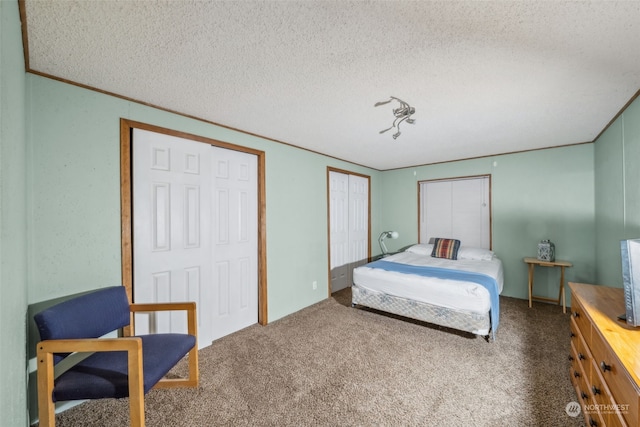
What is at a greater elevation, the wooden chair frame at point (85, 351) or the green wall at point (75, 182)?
the green wall at point (75, 182)

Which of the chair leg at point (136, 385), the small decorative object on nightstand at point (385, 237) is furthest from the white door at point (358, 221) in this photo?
the chair leg at point (136, 385)

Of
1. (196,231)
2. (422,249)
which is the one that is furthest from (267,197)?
Result: (422,249)

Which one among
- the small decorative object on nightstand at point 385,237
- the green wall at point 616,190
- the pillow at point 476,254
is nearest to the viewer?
the green wall at point 616,190

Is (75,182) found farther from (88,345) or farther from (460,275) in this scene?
(460,275)

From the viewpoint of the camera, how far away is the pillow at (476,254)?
12.4 ft

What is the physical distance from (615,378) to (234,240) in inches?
116

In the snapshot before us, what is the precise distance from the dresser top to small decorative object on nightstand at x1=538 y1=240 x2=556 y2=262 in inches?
71.1

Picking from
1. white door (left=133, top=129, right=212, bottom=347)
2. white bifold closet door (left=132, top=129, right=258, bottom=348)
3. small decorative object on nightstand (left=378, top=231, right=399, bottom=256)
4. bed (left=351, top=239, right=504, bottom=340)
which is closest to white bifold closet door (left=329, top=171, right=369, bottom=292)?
small decorative object on nightstand (left=378, top=231, right=399, bottom=256)

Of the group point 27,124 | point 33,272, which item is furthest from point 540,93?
point 33,272

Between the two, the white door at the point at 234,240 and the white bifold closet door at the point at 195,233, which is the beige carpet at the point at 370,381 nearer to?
the white door at the point at 234,240

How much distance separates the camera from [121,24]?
126 centimetres

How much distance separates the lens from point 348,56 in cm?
152

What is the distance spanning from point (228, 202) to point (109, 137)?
45.7 inches

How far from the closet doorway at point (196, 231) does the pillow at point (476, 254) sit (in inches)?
121
